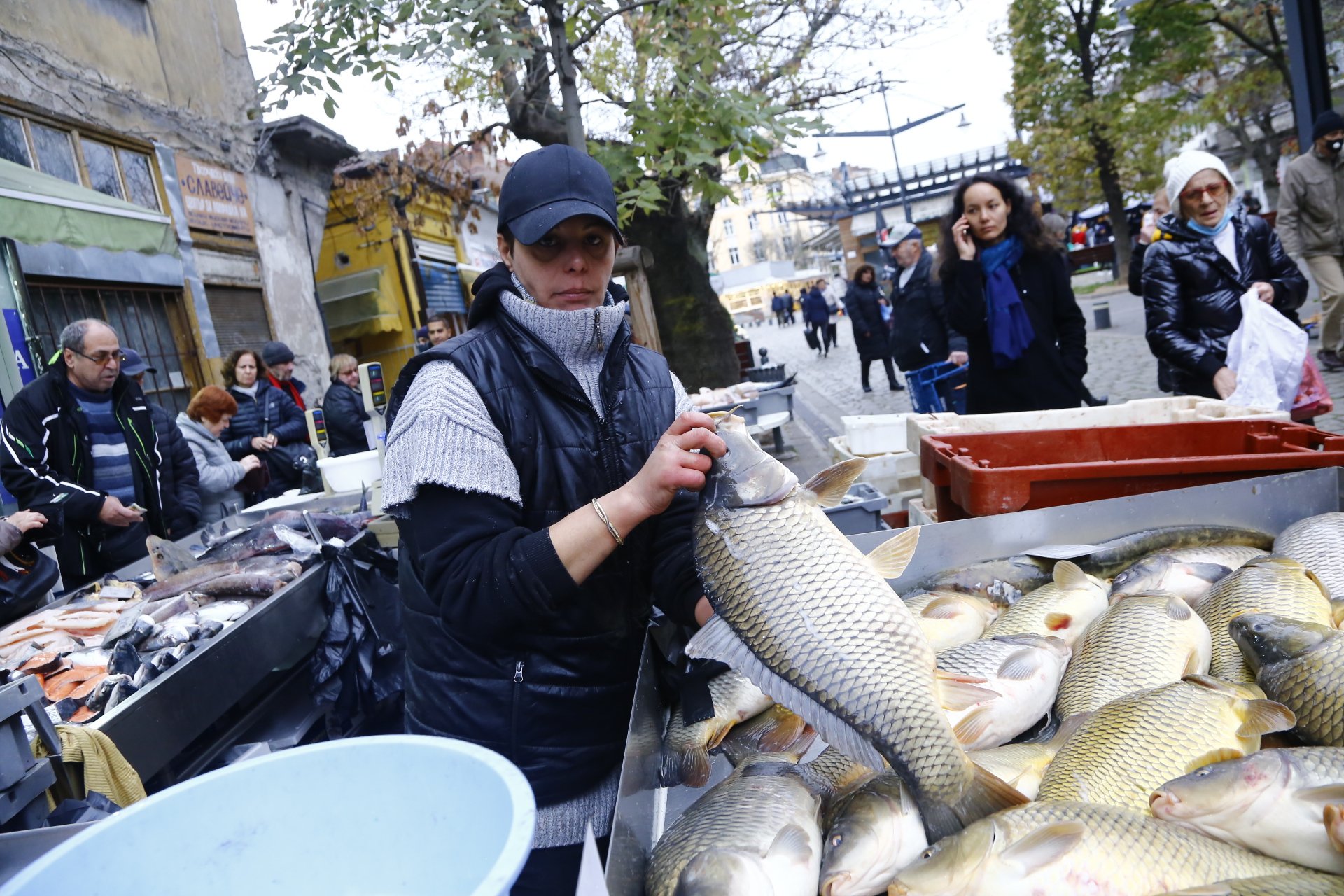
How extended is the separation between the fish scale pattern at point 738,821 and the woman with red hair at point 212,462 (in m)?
5.53

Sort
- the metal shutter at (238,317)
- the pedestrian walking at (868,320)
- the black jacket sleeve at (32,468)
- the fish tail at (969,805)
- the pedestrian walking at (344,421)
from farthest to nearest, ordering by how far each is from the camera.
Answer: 1. the pedestrian walking at (868,320)
2. the metal shutter at (238,317)
3. the pedestrian walking at (344,421)
4. the black jacket sleeve at (32,468)
5. the fish tail at (969,805)

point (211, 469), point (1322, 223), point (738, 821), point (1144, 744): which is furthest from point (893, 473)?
point (1322, 223)

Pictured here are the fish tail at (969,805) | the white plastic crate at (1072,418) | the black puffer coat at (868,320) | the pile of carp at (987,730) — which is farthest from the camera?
the black puffer coat at (868,320)

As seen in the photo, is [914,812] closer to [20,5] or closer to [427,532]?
[427,532]

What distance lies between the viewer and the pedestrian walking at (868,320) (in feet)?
44.1

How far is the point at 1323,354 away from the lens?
8617 mm

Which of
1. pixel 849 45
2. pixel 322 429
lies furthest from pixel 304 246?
pixel 849 45

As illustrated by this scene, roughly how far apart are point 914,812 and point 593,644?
2.82ft

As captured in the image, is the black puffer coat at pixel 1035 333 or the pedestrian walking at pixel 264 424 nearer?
the black puffer coat at pixel 1035 333

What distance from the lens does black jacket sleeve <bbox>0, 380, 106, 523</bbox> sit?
4.78 metres

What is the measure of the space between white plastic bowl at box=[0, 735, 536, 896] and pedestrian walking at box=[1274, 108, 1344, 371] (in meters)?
9.53

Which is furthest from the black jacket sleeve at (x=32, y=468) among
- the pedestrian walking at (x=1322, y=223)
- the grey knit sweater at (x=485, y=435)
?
the pedestrian walking at (x=1322, y=223)

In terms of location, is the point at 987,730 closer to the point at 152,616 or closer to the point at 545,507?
the point at 545,507

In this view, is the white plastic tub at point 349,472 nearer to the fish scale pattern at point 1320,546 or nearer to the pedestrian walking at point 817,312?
the fish scale pattern at point 1320,546
